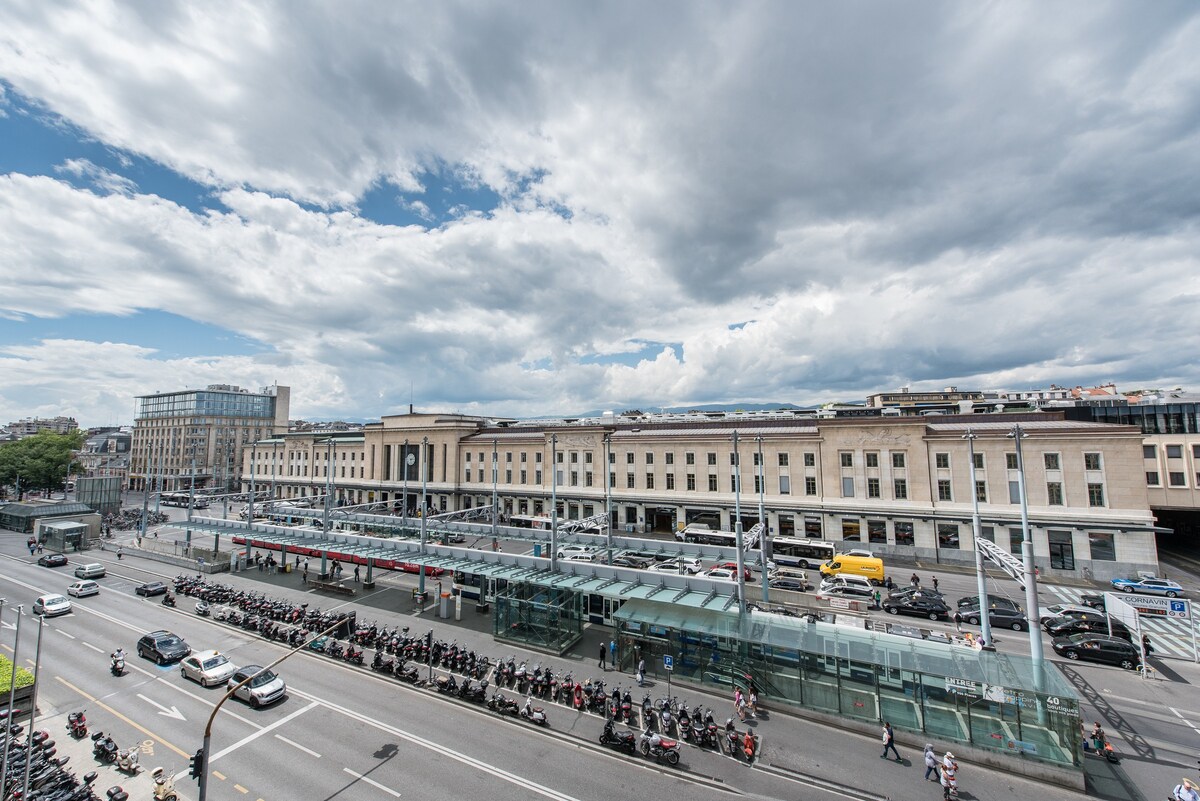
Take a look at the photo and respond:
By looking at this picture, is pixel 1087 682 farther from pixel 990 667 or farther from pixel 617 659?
pixel 617 659

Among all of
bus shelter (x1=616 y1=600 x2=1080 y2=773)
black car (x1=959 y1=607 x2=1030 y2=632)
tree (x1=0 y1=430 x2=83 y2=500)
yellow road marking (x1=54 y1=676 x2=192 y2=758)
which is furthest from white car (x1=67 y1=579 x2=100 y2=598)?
tree (x1=0 y1=430 x2=83 y2=500)

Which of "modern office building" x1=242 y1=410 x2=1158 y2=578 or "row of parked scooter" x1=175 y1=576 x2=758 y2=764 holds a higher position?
"modern office building" x1=242 y1=410 x2=1158 y2=578

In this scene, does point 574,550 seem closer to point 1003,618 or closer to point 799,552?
point 799,552

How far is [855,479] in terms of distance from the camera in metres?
55.4

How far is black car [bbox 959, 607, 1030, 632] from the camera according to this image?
111 feet

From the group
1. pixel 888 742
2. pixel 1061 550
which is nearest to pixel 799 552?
pixel 1061 550

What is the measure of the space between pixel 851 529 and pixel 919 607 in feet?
64.6

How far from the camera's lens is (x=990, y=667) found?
20562 millimetres

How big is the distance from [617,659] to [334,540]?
27771mm

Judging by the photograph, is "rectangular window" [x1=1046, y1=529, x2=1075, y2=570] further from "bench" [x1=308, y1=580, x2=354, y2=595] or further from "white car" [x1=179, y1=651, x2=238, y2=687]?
"white car" [x1=179, y1=651, x2=238, y2=687]

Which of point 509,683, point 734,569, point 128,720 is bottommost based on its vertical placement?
point 128,720

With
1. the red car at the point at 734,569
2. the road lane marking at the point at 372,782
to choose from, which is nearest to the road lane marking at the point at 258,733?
the road lane marking at the point at 372,782

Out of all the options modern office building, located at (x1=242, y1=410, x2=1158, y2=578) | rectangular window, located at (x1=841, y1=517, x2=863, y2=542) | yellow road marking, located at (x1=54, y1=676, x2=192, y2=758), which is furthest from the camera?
rectangular window, located at (x1=841, y1=517, x2=863, y2=542)

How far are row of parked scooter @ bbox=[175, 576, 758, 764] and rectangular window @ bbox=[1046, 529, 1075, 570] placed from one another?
45.6 meters
